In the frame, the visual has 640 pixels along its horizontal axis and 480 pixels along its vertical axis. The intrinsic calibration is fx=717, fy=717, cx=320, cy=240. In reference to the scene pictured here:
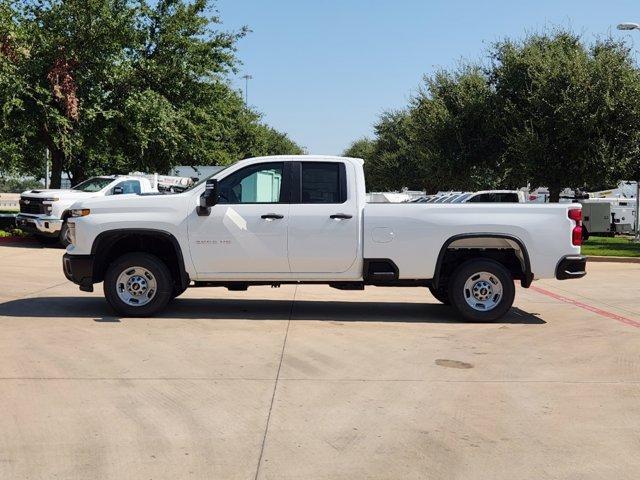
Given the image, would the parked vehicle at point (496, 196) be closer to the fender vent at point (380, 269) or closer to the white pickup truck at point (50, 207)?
the white pickup truck at point (50, 207)

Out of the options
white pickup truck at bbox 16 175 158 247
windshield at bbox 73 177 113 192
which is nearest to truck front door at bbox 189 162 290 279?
white pickup truck at bbox 16 175 158 247

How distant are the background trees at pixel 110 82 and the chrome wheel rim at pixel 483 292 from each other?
1576cm

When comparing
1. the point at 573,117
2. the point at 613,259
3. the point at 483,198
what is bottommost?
the point at 613,259

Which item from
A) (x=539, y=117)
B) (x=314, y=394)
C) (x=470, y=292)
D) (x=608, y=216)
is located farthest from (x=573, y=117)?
(x=314, y=394)

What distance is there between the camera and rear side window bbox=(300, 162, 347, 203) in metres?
8.90

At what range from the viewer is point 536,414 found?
5332 millimetres

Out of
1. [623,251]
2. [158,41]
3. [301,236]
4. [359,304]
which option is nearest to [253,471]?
[301,236]

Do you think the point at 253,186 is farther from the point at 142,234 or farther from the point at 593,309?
the point at 593,309

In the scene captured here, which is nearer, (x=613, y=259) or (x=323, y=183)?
(x=323, y=183)

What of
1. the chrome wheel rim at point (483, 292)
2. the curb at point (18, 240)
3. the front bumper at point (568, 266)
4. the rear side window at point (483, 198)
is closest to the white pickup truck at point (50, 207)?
the curb at point (18, 240)

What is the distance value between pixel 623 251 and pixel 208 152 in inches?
622

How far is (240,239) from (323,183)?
1.26 meters

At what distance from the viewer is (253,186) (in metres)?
8.95

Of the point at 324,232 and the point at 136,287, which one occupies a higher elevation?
the point at 324,232
